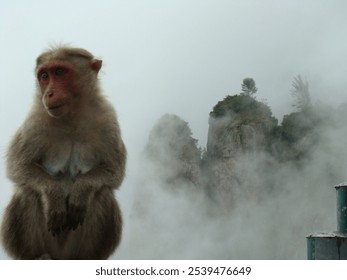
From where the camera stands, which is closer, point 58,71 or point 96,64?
point 58,71

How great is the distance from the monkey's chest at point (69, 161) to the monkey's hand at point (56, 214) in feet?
0.76

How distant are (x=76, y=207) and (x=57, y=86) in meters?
0.77

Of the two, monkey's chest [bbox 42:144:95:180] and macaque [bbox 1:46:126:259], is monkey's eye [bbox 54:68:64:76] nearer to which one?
macaque [bbox 1:46:126:259]

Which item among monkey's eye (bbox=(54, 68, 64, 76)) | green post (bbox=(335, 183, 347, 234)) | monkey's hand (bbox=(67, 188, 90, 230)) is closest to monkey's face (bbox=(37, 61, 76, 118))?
monkey's eye (bbox=(54, 68, 64, 76))

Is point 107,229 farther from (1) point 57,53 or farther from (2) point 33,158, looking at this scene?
(1) point 57,53

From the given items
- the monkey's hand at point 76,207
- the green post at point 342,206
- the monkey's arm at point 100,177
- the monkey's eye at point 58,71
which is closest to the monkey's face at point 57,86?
the monkey's eye at point 58,71

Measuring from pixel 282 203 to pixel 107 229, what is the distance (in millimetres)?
46867

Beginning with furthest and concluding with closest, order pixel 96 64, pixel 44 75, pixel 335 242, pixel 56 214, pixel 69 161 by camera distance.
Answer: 1. pixel 335 242
2. pixel 96 64
3. pixel 69 161
4. pixel 44 75
5. pixel 56 214

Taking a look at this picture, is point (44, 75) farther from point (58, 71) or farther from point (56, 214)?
point (56, 214)

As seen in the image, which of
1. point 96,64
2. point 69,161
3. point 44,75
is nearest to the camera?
point 44,75

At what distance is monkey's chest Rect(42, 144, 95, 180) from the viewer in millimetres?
3441

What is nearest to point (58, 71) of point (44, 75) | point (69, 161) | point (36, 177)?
point (44, 75)

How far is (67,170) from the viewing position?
Result: 136 inches
